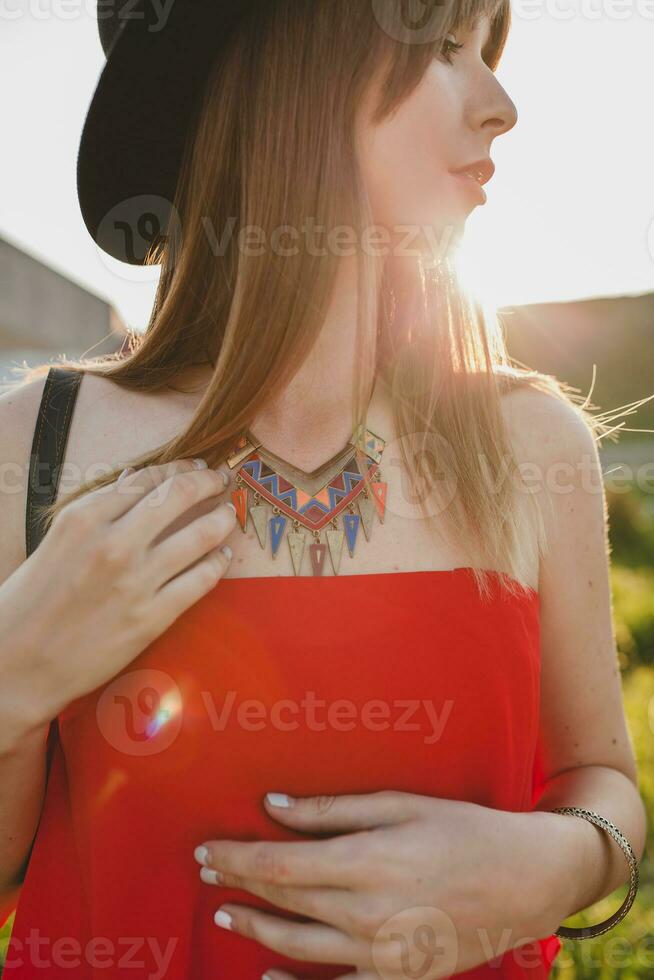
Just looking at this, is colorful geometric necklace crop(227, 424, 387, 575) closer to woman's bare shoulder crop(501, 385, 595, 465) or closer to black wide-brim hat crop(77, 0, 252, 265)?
woman's bare shoulder crop(501, 385, 595, 465)

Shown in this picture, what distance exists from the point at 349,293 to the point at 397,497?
19.1 inches

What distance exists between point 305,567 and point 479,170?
0.91 m

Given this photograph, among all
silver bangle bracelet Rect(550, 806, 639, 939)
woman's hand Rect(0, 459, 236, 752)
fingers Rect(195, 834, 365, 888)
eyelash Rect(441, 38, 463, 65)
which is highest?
eyelash Rect(441, 38, 463, 65)

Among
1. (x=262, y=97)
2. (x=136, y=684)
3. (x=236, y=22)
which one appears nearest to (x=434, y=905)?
(x=136, y=684)

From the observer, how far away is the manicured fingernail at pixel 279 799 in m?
1.33

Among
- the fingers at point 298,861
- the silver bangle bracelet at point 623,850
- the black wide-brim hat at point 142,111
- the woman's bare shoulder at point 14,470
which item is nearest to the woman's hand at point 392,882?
the fingers at point 298,861

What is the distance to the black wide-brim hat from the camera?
5.38 ft

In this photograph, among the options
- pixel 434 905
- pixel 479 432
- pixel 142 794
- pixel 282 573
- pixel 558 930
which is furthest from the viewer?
pixel 479 432

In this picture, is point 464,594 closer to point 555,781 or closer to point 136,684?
point 555,781

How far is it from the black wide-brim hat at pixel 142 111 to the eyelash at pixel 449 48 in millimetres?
435

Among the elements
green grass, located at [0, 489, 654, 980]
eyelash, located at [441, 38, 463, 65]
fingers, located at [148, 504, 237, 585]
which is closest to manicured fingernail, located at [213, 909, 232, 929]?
A: fingers, located at [148, 504, 237, 585]

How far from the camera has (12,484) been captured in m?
1.49

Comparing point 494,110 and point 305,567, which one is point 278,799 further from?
point 494,110

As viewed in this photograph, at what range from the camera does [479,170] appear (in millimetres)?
1616
